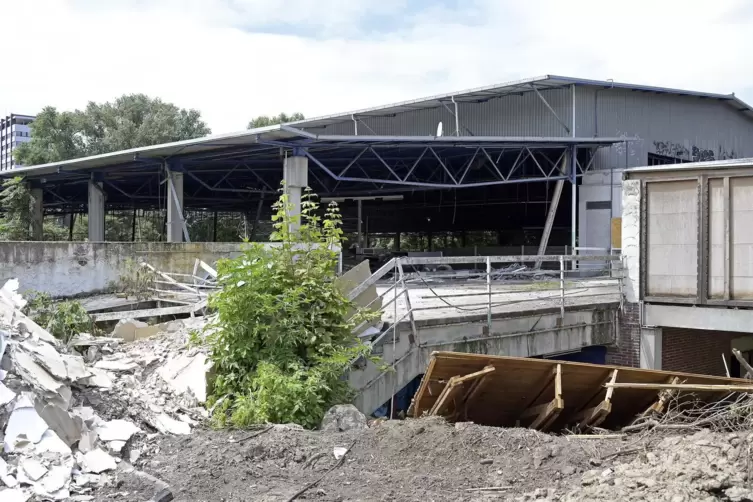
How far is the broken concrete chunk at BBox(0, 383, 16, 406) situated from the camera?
5836 mm

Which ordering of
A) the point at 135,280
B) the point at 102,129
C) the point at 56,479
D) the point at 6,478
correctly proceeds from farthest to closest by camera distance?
the point at 102,129
the point at 135,280
the point at 56,479
the point at 6,478

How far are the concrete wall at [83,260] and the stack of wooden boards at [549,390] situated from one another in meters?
5.87

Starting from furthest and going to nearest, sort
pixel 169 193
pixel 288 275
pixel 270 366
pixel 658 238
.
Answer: pixel 169 193 < pixel 658 238 < pixel 288 275 < pixel 270 366

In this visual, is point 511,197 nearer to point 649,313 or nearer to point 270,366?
point 649,313

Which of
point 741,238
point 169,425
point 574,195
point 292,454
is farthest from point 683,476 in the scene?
point 574,195

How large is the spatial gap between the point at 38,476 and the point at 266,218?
36.4m

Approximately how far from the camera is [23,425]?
571 centimetres

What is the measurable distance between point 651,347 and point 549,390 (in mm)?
5211

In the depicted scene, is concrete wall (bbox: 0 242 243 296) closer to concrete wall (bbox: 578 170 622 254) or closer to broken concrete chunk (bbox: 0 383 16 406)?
broken concrete chunk (bbox: 0 383 16 406)

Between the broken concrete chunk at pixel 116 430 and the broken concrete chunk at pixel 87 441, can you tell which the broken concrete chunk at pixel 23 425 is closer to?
the broken concrete chunk at pixel 87 441

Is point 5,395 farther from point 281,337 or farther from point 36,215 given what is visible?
point 36,215

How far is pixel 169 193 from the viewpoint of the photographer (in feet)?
70.0

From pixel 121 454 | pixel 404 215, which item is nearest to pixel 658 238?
pixel 121 454

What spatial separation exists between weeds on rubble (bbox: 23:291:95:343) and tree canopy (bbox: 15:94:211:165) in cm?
3485
